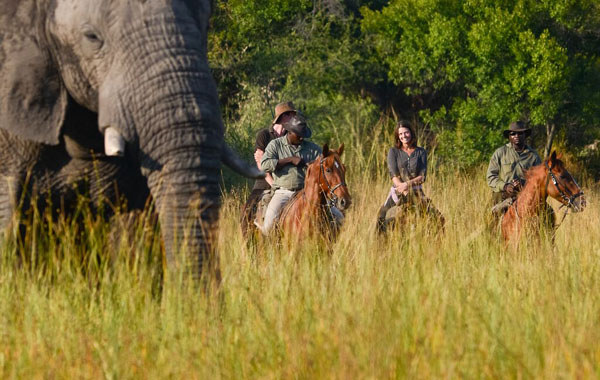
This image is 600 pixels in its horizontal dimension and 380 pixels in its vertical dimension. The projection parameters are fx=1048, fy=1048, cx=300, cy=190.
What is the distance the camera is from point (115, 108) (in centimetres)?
541

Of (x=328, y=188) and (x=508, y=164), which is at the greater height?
(x=508, y=164)

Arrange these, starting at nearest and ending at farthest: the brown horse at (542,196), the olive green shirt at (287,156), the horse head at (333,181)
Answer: the horse head at (333,181) < the brown horse at (542,196) < the olive green shirt at (287,156)

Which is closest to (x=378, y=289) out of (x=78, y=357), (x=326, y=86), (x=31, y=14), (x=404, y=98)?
(x=78, y=357)

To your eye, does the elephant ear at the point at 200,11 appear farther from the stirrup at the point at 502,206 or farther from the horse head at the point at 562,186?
the stirrup at the point at 502,206

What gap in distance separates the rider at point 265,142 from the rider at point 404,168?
1.27 m

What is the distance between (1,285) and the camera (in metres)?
5.77

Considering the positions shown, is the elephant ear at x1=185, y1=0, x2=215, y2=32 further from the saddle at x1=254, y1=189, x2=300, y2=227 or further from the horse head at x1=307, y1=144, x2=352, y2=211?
the saddle at x1=254, y1=189, x2=300, y2=227

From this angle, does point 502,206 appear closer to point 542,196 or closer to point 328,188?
point 542,196

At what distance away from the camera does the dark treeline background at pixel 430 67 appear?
20797 mm

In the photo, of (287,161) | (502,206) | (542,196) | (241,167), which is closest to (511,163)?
(502,206)

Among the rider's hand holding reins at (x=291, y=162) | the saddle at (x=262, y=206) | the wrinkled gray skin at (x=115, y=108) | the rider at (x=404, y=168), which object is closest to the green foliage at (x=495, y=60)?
the rider at (x=404, y=168)

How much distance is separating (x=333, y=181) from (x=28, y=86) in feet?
13.4

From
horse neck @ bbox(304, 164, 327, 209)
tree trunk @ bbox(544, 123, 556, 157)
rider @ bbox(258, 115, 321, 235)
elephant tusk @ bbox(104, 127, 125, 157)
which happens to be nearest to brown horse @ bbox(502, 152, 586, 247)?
horse neck @ bbox(304, 164, 327, 209)

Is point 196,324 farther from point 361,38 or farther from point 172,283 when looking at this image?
point 361,38
